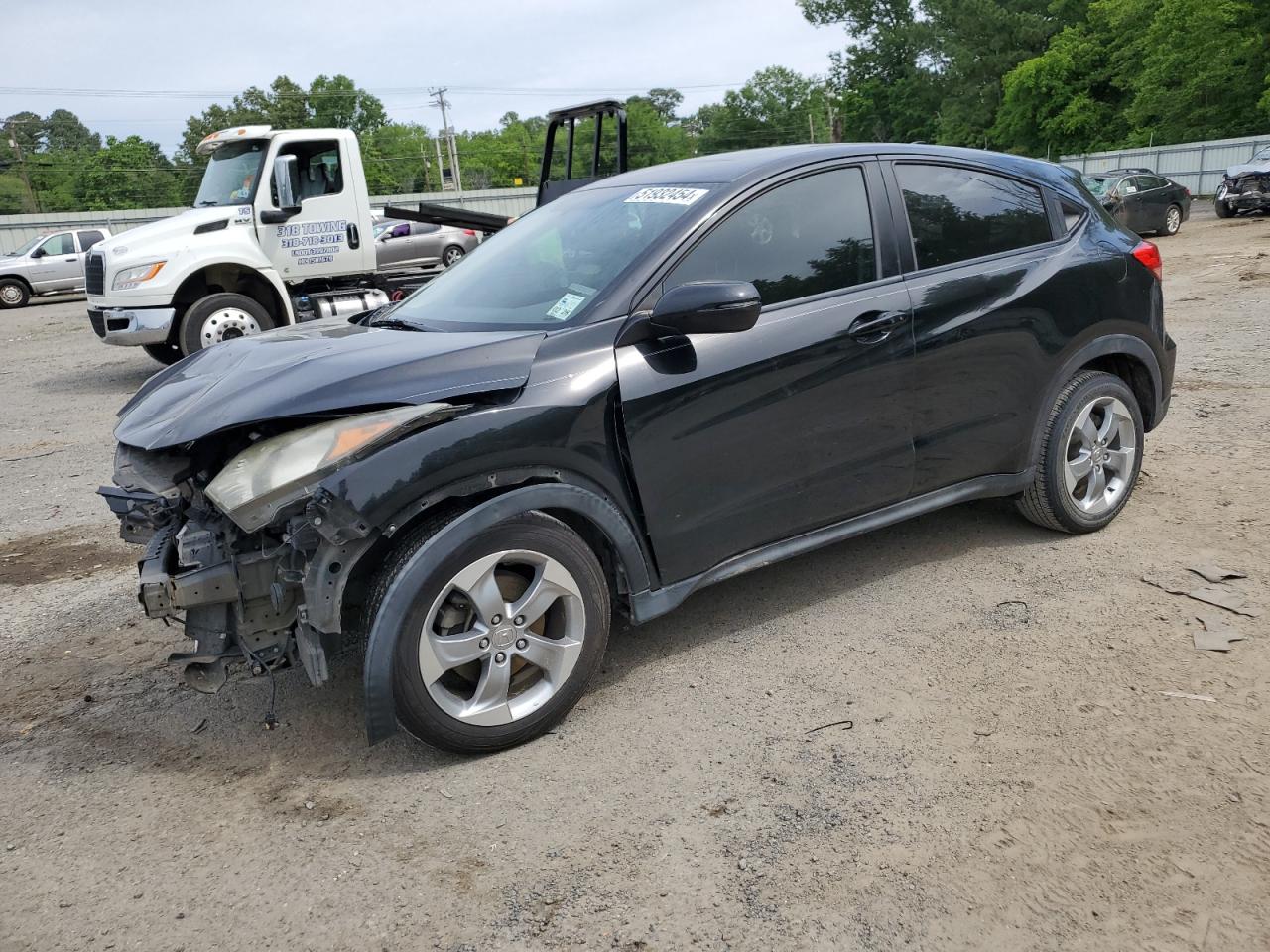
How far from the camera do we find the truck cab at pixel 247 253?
9875mm

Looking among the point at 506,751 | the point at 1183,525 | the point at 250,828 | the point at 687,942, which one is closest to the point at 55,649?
the point at 250,828

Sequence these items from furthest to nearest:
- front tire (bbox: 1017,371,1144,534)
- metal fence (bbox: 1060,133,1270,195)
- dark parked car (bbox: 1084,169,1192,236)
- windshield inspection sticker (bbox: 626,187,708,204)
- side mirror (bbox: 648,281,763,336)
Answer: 1. metal fence (bbox: 1060,133,1270,195)
2. dark parked car (bbox: 1084,169,1192,236)
3. front tire (bbox: 1017,371,1144,534)
4. windshield inspection sticker (bbox: 626,187,708,204)
5. side mirror (bbox: 648,281,763,336)

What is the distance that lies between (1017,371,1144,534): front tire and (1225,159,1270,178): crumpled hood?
2240cm

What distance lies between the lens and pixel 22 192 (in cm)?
7725

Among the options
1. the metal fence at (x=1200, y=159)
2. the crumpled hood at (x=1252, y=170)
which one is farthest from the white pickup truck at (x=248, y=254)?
the metal fence at (x=1200, y=159)

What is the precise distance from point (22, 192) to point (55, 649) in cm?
8872

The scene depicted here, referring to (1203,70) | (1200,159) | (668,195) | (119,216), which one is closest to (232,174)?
(668,195)

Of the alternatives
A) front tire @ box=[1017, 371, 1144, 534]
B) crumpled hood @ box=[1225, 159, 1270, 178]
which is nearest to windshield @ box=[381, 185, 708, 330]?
front tire @ box=[1017, 371, 1144, 534]

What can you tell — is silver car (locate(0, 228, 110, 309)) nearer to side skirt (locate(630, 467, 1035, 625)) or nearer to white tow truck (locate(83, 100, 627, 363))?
white tow truck (locate(83, 100, 627, 363))

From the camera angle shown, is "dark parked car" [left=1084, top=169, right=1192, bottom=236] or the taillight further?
"dark parked car" [left=1084, top=169, right=1192, bottom=236]

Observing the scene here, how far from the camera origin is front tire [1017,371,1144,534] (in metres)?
4.32

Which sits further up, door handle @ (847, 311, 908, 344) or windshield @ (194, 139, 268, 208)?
windshield @ (194, 139, 268, 208)

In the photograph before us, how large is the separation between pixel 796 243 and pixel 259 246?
813cm

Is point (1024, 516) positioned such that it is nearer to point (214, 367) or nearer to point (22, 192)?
point (214, 367)
